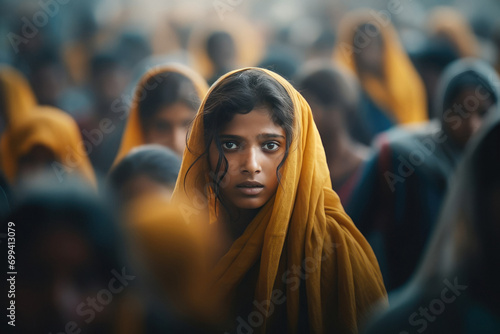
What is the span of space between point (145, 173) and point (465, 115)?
4.58 ft

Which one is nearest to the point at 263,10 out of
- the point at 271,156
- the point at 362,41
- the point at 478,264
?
the point at 362,41

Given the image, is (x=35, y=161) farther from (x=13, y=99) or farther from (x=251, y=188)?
(x=251, y=188)

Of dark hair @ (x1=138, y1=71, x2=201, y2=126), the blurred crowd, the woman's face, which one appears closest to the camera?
the woman's face

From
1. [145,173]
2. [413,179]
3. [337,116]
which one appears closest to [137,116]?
[145,173]

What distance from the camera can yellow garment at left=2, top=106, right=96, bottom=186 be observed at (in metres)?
1.97

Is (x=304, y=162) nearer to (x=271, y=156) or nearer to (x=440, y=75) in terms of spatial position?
(x=271, y=156)

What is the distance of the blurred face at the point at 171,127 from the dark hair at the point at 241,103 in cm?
18

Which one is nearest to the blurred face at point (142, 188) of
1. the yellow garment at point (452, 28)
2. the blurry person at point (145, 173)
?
the blurry person at point (145, 173)

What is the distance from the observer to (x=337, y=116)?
1.97 m

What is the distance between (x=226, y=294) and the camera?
1.81 metres

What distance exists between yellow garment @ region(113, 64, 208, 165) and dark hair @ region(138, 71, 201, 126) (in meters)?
0.01

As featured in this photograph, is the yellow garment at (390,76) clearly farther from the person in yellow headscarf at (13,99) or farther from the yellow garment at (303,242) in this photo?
the person in yellow headscarf at (13,99)

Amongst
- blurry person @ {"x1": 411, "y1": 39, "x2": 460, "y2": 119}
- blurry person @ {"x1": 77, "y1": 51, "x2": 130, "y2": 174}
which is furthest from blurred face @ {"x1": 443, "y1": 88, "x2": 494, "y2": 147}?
blurry person @ {"x1": 77, "y1": 51, "x2": 130, "y2": 174}

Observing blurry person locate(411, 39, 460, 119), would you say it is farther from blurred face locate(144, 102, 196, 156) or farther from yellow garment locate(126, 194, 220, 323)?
yellow garment locate(126, 194, 220, 323)
